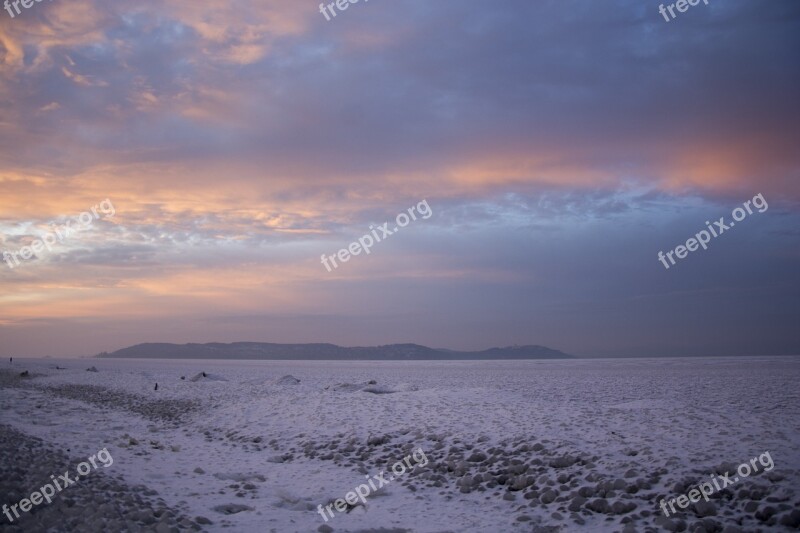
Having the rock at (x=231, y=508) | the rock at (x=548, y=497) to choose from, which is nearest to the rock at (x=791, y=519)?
the rock at (x=548, y=497)

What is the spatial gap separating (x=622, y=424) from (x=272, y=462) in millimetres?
11787

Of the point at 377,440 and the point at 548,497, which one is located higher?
the point at 548,497

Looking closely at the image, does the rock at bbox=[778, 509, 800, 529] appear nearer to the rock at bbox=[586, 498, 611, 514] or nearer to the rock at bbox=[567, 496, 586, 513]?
the rock at bbox=[586, 498, 611, 514]

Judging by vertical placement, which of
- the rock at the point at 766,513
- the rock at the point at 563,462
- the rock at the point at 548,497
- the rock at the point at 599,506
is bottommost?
the rock at the point at 548,497

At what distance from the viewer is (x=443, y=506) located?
11680 millimetres

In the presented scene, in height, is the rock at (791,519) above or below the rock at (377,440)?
above

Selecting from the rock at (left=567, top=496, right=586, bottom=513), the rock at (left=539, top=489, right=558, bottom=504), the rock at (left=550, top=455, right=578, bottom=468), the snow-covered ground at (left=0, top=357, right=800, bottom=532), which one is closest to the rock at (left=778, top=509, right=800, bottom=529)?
the snow-covered ground at (left=0, top=357, right=800, bottom=532)

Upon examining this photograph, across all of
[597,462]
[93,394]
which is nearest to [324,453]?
[597,462]

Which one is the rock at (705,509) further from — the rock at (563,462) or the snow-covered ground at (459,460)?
the rock at (563,462)

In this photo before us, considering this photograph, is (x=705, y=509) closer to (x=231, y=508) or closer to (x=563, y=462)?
(x=563, y=462)

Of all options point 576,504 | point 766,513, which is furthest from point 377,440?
point 766,513

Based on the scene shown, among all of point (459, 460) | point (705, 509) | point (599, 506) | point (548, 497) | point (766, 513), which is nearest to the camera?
point (766, 513)

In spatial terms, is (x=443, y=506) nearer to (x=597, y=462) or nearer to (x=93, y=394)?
(x=597, y=462)

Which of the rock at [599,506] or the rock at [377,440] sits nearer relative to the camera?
the rock at [599,506]
